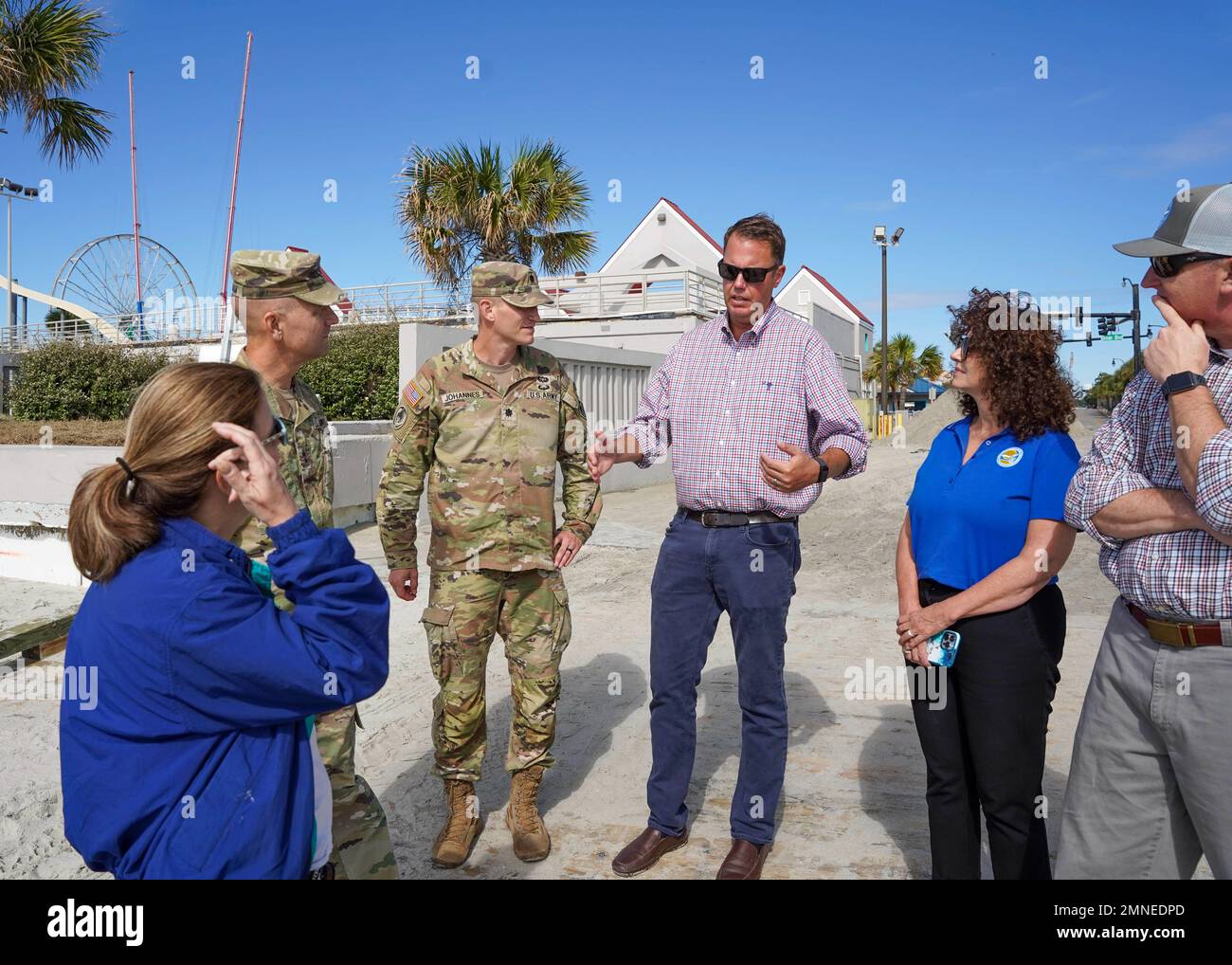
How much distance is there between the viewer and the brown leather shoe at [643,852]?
3.24m

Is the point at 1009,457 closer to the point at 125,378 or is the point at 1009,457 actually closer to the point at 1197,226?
the point at 1197,226

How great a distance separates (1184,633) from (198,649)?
2.03 meters

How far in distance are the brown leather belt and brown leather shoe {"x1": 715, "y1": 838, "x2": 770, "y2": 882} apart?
5.39 ft

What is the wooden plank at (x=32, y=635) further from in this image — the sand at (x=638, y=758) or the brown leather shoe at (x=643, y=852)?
the brown leather shoe at (x=643, y=852)

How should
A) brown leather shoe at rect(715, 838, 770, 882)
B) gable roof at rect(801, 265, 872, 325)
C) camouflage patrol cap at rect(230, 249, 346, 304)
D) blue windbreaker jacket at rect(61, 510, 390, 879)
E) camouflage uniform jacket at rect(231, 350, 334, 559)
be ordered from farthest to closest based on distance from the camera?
1. gable roof at rect(801, 265, 872, 325)
2. brown leather shoe at rect(715, 838, 770, 882)
3. camouflage patrol cap at rect(230, 249, 346, 304)
4. camouflage uniform jacket at rect(231, 350, 334, 559)
5. blue windbreaker jacket at rect(61, 510, 390, 879)

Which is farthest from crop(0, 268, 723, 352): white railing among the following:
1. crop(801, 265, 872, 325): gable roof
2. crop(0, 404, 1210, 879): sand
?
crop(801, 265, 872, 325): gable roof

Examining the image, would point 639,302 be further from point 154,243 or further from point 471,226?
point 154,243

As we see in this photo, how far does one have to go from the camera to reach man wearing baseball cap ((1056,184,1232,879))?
196 cm

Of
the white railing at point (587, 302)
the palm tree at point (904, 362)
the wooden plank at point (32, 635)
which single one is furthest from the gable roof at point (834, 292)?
the wooden plank at point (32, 635)

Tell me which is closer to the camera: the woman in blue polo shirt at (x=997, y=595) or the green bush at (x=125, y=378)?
the woman in blue polo shirt at (x=997, y=595)

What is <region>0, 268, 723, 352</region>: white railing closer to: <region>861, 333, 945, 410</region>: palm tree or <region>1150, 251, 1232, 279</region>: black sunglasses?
<region>1150, 251, 1232, 279</region>: black sunglasses

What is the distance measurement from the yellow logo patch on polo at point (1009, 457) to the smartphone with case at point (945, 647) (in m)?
0.51

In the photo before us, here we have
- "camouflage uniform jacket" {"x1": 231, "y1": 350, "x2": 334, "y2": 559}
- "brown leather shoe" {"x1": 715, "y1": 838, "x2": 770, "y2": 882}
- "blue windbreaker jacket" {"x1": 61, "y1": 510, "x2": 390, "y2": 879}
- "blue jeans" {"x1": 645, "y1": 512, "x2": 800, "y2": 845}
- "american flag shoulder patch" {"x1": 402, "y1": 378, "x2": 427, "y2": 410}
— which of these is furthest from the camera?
"american flag shoulder patch" {"x1": 402, "y1": 378, "x2": 427, "y2": 410}
